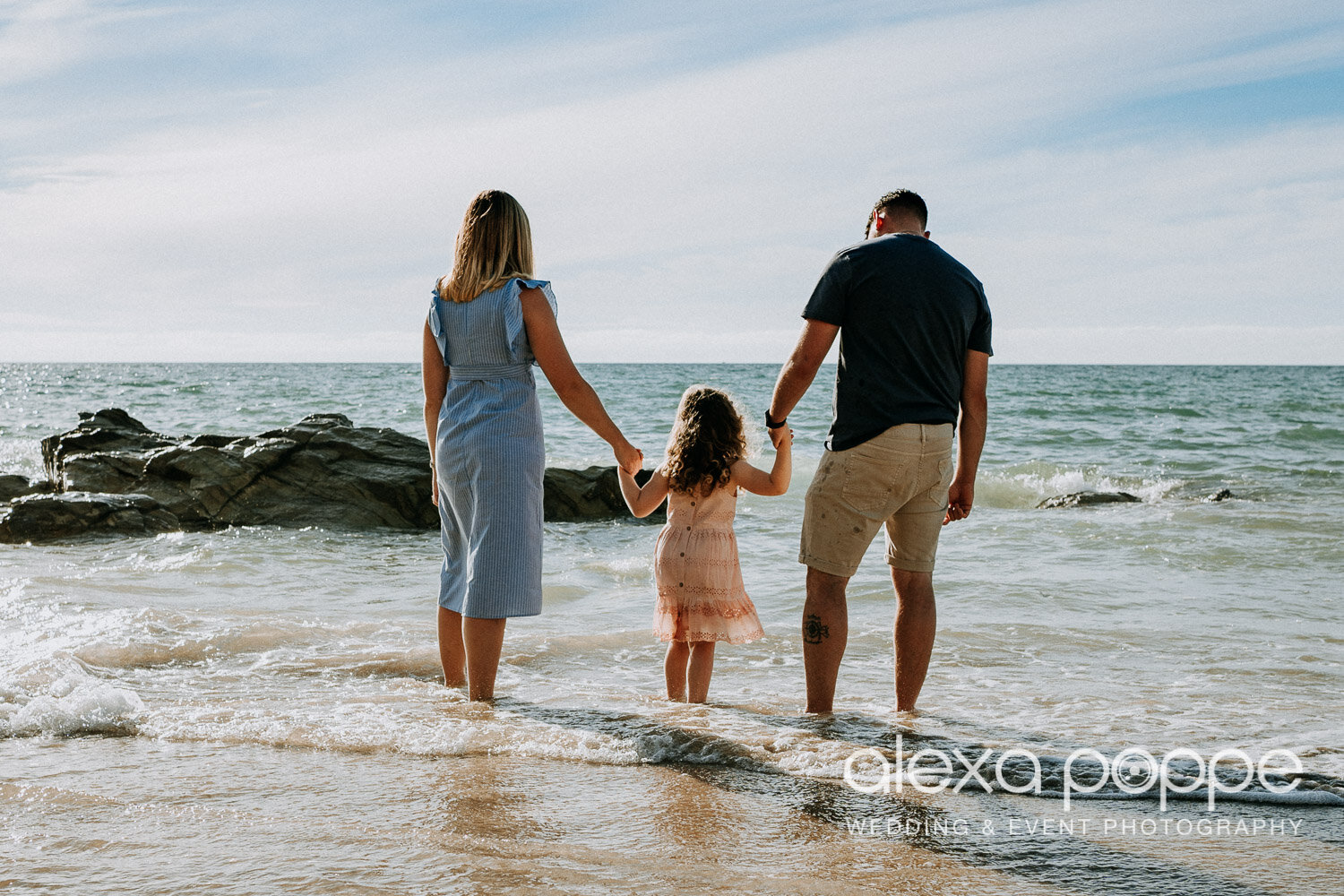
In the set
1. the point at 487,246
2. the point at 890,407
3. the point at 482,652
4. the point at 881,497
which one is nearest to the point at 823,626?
the point at 881,497

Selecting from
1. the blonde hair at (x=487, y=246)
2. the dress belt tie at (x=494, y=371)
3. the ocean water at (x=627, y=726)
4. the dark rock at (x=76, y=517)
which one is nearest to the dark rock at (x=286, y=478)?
the dark rock at (x=76, y=517)

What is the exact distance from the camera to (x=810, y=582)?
397 centimetres

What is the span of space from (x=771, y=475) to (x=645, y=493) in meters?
0.54

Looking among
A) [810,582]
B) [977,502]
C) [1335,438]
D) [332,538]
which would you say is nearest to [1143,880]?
[810,582]

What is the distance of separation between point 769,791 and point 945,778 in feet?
→ 1.87

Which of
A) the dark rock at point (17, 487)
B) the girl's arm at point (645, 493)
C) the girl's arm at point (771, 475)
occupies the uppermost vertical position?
the girl's arm at point (771, 475)

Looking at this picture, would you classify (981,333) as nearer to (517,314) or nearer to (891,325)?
(891,325)

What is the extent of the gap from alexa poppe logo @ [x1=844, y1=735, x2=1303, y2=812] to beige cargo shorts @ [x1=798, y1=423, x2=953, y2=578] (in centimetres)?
76

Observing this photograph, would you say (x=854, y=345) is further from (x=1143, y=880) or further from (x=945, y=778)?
(x=1143, y=880)

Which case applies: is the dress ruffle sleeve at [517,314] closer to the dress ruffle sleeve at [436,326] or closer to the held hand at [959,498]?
the dress ruffle sleeve at [436,326]

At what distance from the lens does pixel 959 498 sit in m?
4.07

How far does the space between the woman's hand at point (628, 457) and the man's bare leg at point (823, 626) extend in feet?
2.58

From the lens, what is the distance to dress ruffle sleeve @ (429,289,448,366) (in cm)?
396

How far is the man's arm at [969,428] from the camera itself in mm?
3986
